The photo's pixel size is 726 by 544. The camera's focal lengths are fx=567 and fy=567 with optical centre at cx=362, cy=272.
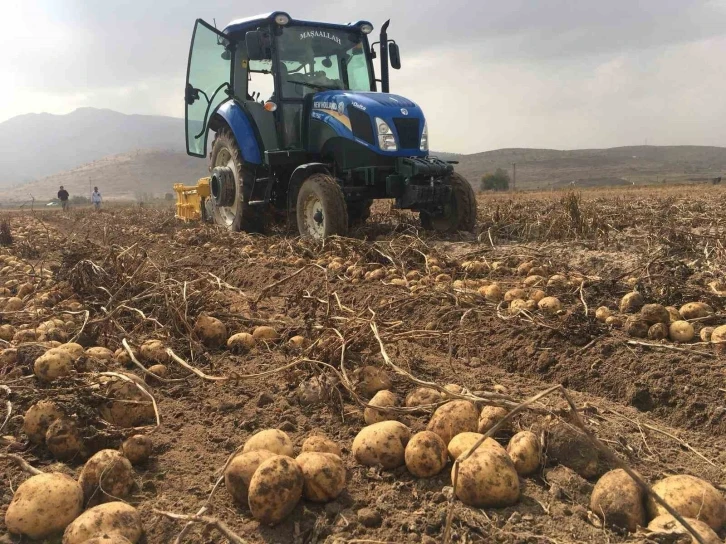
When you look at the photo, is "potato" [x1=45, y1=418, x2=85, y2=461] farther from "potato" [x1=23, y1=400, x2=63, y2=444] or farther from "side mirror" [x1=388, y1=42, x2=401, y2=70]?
"side mirror" [x1=388, y1=42, x2=401, y2=70]

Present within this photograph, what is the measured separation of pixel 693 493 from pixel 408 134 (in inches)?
221

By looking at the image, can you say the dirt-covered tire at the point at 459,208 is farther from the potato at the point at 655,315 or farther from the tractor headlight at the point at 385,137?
the potato at the point at 655,315

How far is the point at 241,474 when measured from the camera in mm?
1678

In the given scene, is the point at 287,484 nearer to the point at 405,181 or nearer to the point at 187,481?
the point at 187,481

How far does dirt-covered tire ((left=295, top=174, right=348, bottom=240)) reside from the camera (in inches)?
245

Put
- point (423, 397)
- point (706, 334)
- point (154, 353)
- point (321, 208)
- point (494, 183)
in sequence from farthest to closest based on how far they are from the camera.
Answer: point (494, 183) → point (321, 208) → point (706, 334) → point (154, 353) → point (423, 397)

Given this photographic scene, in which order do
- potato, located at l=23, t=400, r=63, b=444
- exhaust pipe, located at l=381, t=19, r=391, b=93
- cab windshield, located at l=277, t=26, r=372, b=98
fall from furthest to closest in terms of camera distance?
exhaust pipe, located at l=381, t=19, r=391, b=93
cab windshield, located at l=277, t=26, r=372, b=98
potato, located at l=23, t=400, r=63, b=444

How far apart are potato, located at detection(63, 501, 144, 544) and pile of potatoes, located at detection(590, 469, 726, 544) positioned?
1286 millimetres

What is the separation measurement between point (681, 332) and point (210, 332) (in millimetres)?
2523

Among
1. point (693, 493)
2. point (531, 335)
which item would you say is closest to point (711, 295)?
point (531, 335)

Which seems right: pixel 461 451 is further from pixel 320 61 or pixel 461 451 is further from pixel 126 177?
pixel 126 177

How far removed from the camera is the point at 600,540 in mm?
1520

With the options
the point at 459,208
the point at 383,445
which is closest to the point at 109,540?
the point at 383,445

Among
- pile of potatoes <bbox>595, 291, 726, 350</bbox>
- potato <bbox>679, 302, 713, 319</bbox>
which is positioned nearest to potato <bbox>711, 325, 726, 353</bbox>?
pile of potatoes <bbox>595, 291, 726, 350</bbox>
